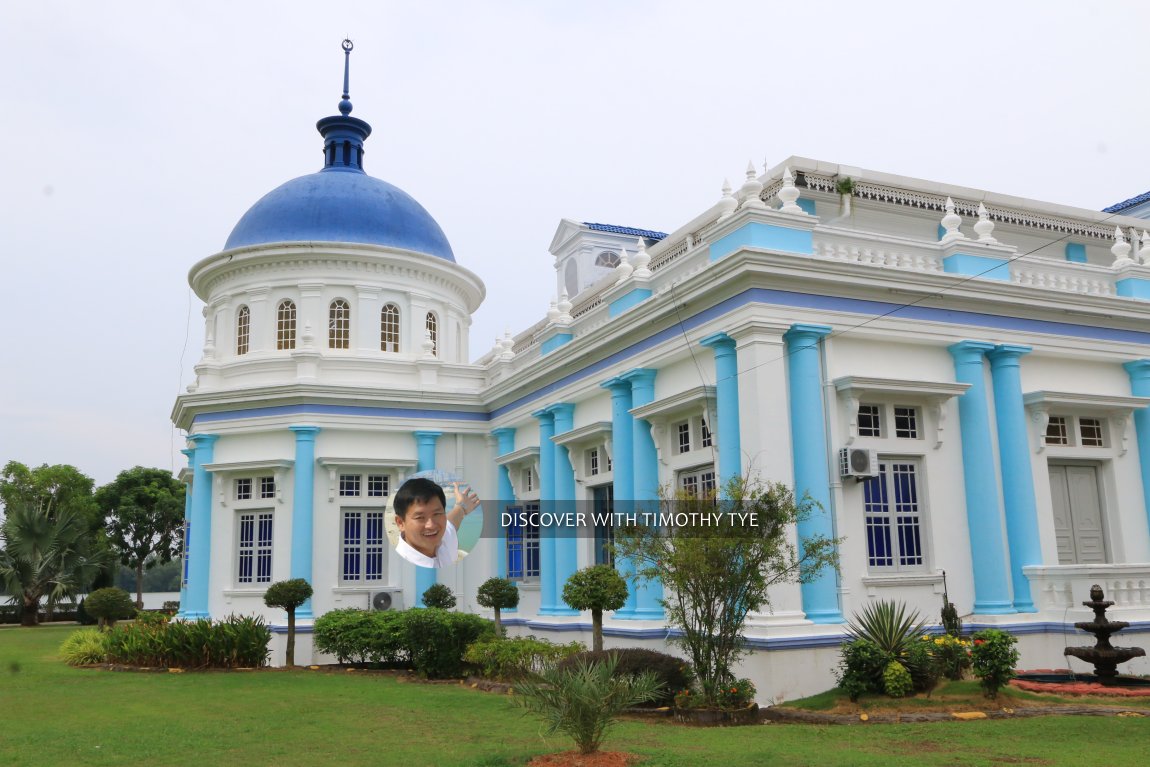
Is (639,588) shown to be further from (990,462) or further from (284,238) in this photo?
(284,238)

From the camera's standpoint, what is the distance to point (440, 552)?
68.1ft

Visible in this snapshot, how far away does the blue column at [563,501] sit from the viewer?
17.7 meters

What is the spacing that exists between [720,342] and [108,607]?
665 inches

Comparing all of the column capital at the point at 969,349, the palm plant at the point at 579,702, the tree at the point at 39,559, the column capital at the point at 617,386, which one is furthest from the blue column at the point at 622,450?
the tree at the point at 39,559

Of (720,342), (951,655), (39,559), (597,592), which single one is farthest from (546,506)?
(39,559)

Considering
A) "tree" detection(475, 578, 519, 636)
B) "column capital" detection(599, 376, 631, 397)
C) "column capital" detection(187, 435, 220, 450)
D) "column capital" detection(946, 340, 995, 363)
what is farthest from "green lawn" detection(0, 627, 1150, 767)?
"column capital" detection(187, 435, 220, 450)

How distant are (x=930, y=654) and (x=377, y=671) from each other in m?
10.1

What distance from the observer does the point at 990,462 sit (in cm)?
1367

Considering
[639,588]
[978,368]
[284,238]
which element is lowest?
[639,588]

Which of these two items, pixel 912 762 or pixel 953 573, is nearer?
pixel 912 762

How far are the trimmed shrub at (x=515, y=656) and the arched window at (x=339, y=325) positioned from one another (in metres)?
9.69

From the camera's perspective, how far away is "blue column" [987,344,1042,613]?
1350cm

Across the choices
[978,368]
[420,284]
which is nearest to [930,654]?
[978,368]
